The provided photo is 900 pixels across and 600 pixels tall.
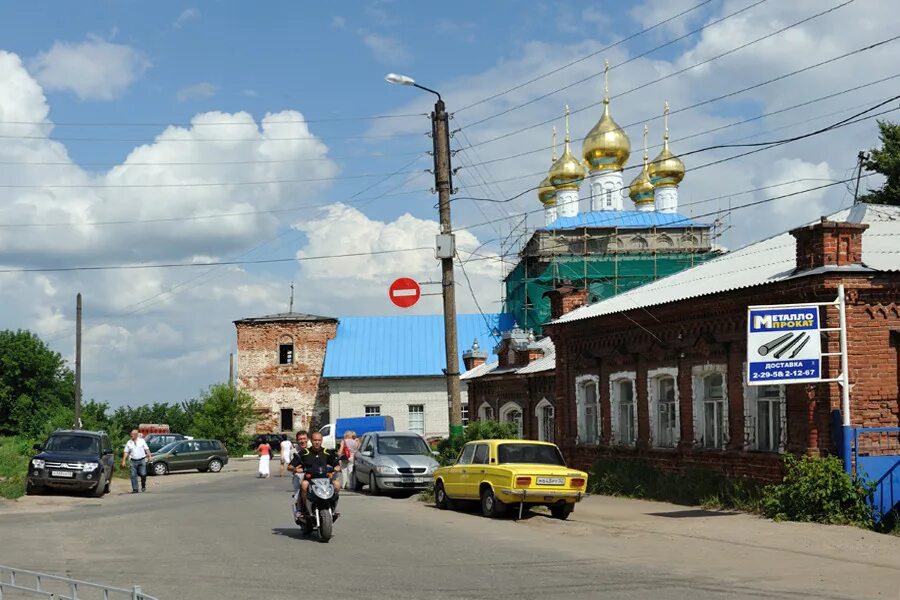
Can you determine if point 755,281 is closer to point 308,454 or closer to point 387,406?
point 308,454

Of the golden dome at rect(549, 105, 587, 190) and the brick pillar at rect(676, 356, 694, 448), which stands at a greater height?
the golden dome at rect(549, 105, 587, 190)

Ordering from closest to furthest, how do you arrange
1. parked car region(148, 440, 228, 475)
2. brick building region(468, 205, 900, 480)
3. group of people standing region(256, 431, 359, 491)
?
group of people standing region(256, 431, 359, 491) < brick building region(468, 205, 900, 480) < parked car region(148, 440, 228, 475)

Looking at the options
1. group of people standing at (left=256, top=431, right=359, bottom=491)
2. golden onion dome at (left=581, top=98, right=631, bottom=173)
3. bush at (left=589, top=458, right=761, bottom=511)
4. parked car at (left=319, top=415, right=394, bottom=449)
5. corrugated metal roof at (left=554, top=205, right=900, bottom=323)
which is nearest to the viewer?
group of people standing at (left=256, top=431, right=359, bottom=491)

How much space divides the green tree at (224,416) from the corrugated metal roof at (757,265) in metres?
36.4

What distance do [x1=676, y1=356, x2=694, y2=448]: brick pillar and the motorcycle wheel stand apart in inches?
412

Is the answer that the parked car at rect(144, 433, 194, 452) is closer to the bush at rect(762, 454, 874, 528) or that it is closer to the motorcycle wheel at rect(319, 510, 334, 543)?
the motorcycle wheel at rect(319, 510, 334, 543)

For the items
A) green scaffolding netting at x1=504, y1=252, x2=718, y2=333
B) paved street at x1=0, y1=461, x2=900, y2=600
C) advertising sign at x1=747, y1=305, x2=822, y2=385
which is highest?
green scaffolding netting at x1=504, y1=252, x2=718, y2=333

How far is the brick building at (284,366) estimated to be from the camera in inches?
2618

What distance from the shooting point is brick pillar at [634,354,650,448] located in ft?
81.3

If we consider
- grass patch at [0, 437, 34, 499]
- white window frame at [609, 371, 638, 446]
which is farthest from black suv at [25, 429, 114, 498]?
white window frame at [609, 371, 638, 446]

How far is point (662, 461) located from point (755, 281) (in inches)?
217

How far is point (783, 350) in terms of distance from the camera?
17.7m

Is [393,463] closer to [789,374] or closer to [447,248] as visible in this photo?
[447,248]

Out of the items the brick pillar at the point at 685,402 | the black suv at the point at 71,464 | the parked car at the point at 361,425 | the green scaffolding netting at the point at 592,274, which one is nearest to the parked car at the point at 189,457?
the parked car at the point at 361,425
